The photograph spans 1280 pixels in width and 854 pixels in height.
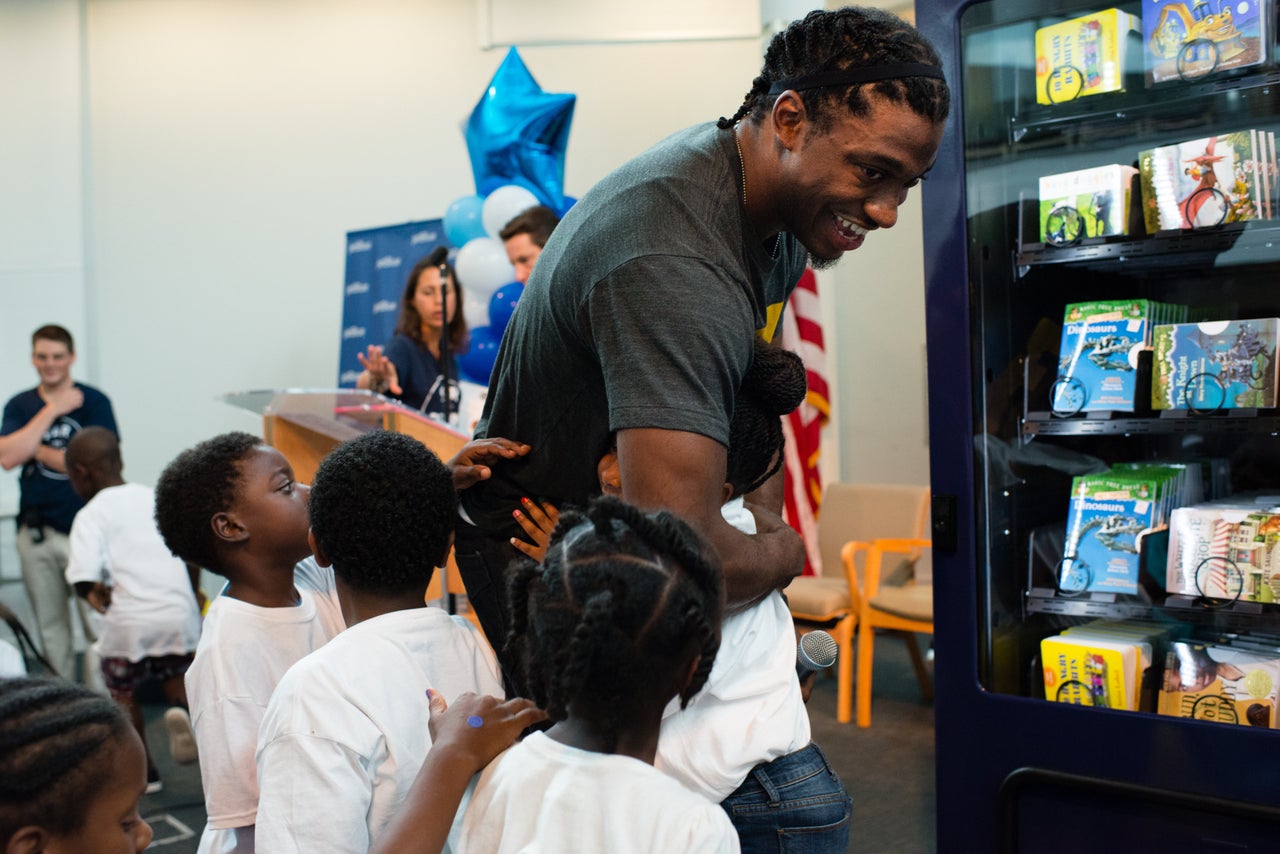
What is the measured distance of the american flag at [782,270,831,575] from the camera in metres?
6.16

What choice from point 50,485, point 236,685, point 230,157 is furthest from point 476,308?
point 236,685

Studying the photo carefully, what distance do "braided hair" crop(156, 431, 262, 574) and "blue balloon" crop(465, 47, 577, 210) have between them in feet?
11.6

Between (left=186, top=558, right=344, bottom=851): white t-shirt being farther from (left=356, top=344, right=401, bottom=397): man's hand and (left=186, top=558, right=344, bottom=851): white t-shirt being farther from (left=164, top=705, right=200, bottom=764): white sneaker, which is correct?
(left=356, top=344, right=401, bottom=397): man's hand

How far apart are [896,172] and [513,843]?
0.91m

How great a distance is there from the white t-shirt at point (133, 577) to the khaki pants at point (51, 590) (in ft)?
4.57

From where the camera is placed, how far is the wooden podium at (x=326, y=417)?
294cm

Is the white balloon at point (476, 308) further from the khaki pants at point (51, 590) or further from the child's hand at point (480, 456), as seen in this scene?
the child's hand at point (480, 456)

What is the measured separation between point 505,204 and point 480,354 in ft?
2.31

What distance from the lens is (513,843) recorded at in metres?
1.16

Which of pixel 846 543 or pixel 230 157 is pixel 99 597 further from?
pixel 230 157

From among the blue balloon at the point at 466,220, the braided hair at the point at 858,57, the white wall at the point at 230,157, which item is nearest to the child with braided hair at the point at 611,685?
the braided hair at the point at 858,57

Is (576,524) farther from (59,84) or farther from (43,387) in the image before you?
(59,84)

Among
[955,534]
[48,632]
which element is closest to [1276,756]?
[955,534]

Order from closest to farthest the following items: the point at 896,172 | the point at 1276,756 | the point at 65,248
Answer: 1. the point at 896,172
2. the point at 1276,756
3. the point at 65,248
